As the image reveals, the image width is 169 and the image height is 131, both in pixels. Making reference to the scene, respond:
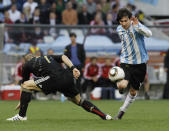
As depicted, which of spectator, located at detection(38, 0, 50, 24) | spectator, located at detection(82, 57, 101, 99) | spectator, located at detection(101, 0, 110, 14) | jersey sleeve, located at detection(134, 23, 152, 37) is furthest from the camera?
spectator, located at detection(101, 0, 110, 14)

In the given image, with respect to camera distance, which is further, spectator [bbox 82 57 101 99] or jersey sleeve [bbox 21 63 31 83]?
spectator [bbox 82 57 101 99]

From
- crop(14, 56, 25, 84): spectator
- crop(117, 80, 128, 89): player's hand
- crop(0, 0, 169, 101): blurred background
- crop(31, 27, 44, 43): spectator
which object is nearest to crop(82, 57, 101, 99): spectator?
crop(0, 0, 169, 101): blurred background

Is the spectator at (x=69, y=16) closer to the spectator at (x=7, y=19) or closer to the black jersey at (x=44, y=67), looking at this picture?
the spectator at (x=7, y=19)

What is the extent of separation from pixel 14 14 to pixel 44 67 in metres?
11.0

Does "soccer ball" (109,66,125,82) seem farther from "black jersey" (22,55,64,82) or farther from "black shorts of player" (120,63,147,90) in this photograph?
"black jersey" (22,55,64,82)

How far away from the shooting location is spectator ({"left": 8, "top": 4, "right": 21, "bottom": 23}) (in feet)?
66.9

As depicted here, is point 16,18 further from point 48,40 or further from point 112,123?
point 112,123

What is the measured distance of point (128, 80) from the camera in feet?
33.4

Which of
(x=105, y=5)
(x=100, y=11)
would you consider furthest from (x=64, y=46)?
(x=105, y=5)

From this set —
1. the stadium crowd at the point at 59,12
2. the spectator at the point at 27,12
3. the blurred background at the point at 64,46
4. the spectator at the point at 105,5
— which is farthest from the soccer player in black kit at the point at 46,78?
the spectator at the point at 105,5

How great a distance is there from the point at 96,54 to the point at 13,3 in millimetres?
4052

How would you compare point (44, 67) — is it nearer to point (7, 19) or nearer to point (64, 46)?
point (64, 46)

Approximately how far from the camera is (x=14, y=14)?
2052 cm

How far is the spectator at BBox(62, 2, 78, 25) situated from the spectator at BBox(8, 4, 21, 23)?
1.67m
